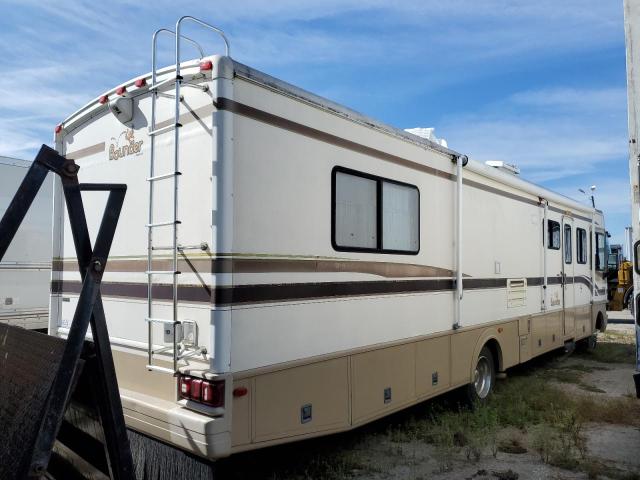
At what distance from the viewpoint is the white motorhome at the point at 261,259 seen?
342 centimetres

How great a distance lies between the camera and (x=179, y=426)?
335 cm

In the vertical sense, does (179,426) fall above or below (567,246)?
below

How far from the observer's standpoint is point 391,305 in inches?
191

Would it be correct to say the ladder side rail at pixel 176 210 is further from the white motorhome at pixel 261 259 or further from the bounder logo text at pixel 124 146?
the bounder logo text at pixel 124 146

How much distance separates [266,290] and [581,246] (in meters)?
7.91

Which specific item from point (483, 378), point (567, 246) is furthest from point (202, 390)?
point (567, 246)

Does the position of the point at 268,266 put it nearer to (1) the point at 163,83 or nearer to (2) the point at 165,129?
(2) the point at 165,129

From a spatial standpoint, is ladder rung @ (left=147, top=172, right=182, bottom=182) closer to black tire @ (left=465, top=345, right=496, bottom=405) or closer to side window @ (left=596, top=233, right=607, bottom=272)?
black tire @ (left=465, top=345, right=496, bottom=405)

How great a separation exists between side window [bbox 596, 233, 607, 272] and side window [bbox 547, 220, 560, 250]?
8.44ft

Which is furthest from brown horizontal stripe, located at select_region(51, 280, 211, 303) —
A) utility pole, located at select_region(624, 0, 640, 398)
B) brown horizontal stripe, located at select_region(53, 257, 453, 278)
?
utility pole, located at select_region(624, 0, 640, 398)

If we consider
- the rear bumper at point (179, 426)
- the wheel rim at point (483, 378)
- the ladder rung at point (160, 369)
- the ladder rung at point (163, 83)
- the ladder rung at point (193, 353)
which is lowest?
the wheel rim at point (483, 378)

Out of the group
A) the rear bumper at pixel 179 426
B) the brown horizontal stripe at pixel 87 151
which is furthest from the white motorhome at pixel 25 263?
the rear bumper at pixel 179 426

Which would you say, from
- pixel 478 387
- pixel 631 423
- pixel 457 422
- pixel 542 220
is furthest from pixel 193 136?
pixel 542 220

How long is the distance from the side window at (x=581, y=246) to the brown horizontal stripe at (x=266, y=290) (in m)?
4.95
